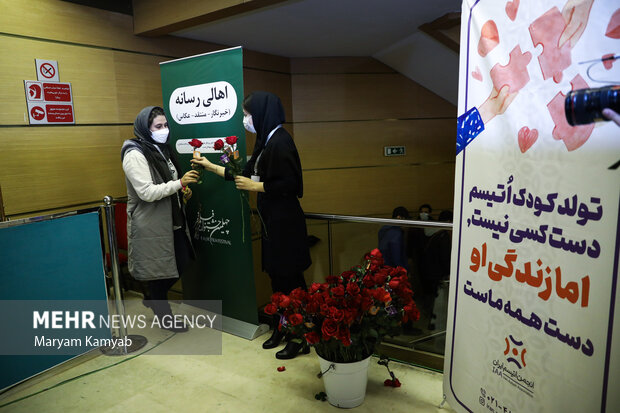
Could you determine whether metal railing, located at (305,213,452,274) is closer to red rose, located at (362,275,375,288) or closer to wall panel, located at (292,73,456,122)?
red rose, located at (362,275,375,288)

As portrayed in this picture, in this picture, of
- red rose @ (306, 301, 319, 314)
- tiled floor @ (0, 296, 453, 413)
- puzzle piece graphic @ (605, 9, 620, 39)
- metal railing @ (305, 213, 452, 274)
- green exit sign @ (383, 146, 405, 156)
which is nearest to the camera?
puzzle piece graphic @ (605, 9, 620, 39)

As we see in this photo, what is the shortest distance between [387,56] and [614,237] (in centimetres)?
456

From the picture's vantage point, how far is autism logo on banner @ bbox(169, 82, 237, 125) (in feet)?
8.95

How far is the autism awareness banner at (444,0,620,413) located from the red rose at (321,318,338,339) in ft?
1.75

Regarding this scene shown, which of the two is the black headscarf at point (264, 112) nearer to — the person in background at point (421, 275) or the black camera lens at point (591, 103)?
the person in background at point (421, 275)

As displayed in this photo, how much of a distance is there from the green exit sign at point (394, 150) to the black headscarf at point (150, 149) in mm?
3434

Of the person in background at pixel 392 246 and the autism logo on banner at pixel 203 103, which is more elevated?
the autism logo on banner at pixel 203 103

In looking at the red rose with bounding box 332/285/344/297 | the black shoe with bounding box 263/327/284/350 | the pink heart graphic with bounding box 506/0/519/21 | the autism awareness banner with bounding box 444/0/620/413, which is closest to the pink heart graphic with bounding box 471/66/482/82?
the autism awareness banner with bounding box 444/0/620/413

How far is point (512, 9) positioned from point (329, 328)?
1484 millimetres

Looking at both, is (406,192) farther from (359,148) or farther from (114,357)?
(114,357)

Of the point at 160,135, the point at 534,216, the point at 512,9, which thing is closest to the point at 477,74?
the point at 512,9

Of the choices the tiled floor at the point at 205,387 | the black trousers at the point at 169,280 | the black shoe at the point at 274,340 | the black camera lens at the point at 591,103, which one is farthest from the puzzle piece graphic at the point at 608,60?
the black trousers at the point at 169,280

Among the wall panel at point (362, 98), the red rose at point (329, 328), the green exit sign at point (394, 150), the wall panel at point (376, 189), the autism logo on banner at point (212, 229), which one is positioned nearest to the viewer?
the red rose at point (329, 328)

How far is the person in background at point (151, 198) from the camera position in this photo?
106 inches
